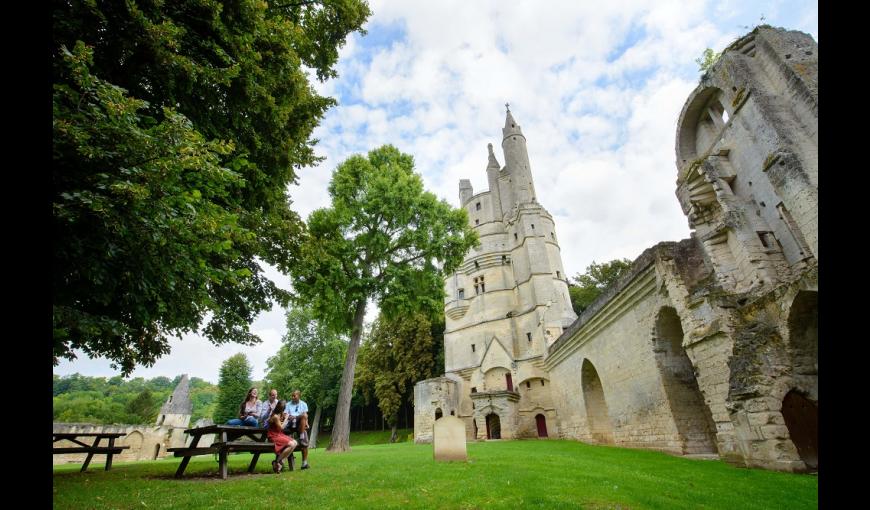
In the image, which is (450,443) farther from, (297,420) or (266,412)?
(266,412)

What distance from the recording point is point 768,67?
440 inches

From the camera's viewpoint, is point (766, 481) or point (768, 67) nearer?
point (766, 481)

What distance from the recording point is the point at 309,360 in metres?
36.8

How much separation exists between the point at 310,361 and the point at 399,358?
9.05 meters

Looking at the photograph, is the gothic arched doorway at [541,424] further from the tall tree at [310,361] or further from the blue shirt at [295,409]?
the blue shirt at [295,409]

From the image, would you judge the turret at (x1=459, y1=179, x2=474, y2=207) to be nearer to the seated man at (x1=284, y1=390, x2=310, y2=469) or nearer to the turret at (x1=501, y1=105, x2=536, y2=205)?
the turret at (x1=501, y1=105, x2=536, y2=205)

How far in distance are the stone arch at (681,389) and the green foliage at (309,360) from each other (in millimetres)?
29226

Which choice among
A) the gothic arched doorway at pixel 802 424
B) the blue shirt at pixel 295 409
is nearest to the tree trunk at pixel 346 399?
the blue shirt at pixel 295 409

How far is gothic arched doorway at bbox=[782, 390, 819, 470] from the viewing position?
8867 millimetres

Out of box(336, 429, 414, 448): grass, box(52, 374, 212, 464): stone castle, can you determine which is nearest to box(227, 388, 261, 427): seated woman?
box(52, 374, 212, 464): stone castle

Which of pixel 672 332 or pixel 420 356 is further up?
pixel 420 356
